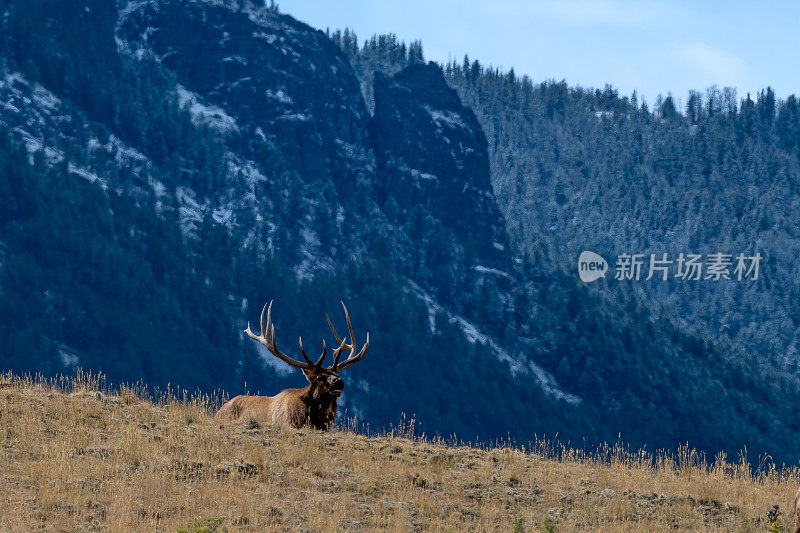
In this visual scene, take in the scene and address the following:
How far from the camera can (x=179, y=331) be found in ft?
549

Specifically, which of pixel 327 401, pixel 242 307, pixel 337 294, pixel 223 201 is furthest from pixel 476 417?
pixel 327 401

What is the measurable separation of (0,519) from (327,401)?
7.69 meters

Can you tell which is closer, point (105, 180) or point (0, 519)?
point (0, 519)

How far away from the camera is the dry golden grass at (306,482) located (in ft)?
35.8

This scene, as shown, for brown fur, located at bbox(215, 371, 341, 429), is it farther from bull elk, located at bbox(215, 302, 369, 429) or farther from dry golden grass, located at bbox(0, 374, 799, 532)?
dry golden grass, located at bbox(0, 374, 799, 532)

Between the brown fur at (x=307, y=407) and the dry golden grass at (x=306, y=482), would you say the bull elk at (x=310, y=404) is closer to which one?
the brown fur at (x=307, y=407)

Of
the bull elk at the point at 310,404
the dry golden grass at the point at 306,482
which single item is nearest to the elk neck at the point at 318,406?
the bull elk at the point at 310,404

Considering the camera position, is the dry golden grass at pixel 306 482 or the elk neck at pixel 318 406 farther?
the elk neck at pixel 318 406

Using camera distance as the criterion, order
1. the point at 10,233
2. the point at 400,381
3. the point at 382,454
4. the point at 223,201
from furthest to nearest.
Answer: the point at 223,201 → the point at 400,381 → the point at 10,233 → the point at 382,454

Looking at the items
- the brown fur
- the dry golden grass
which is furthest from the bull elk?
the dry golden grass

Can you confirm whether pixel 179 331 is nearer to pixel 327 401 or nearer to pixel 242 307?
pixel 242 307

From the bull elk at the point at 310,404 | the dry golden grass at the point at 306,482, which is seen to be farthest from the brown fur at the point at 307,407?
the dry golden grass at the point at 306,482

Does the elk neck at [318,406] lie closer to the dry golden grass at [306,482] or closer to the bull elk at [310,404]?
the bull elk at [310,404]

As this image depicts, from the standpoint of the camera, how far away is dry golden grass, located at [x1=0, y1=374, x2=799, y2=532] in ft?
35.8
